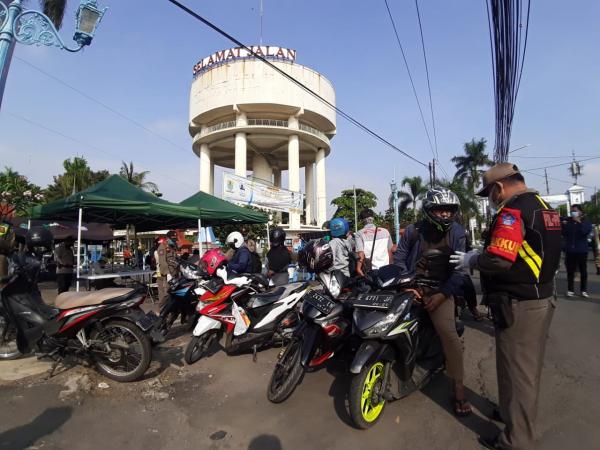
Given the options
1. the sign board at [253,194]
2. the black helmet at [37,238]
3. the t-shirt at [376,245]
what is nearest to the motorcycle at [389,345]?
the t-shirt at [376,245]

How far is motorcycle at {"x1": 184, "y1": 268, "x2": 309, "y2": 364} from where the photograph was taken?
4293 millimetres

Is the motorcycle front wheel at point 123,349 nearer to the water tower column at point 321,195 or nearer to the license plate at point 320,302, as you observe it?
the license plate at point 320,302

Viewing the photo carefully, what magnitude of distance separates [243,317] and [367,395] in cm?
204

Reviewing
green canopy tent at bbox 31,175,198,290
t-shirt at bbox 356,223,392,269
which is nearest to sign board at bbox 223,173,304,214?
green canopy tent at bbox 31,175,198,290

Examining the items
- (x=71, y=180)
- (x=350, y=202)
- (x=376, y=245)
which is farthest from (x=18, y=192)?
(x=350, y=202)

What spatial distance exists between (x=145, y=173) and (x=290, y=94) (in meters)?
17.3

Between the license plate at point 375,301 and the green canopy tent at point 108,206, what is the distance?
5.92 meters

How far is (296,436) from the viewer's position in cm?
270

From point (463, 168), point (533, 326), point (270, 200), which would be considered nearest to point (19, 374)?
point (533, 326)

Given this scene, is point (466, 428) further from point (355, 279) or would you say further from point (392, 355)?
point (355, 279)

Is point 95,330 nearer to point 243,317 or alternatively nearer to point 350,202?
point 243,317

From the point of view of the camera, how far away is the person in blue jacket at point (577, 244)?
723 centimetres

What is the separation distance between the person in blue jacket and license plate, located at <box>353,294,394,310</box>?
21.2 ft

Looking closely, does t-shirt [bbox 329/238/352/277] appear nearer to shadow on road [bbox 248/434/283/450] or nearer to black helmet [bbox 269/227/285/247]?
black helmet [bbox 269/227/285/247]
